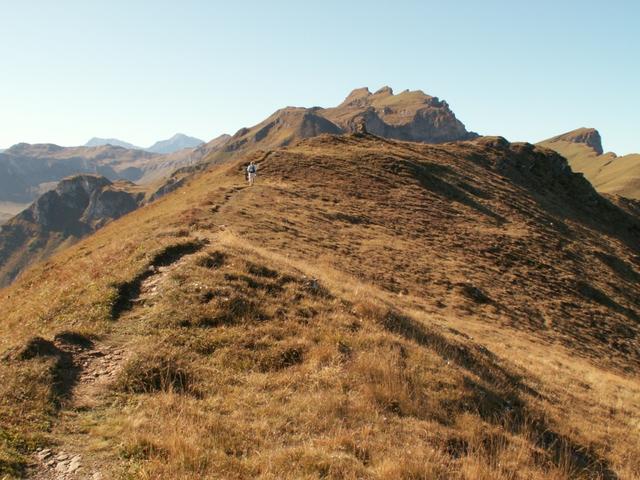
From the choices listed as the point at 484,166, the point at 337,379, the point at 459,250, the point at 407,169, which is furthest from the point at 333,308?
the point at 484,166

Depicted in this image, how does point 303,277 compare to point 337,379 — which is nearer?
point 337,379

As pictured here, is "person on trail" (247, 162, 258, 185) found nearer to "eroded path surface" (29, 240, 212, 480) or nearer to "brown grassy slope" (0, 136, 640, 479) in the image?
"brown grassy slope" (0, 136, 640, 479)

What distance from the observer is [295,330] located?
40.7 ft

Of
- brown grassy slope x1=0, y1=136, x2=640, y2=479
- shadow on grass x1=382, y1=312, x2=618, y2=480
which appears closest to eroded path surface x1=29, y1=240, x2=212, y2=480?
brown grassy slope x1=0, y1=136, x2=640, y2=479

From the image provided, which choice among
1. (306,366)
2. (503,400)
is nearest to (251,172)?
(306,366)

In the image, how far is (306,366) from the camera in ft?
34.9

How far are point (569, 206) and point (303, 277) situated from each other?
2336 inches

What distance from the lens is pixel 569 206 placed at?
6406 centimetres

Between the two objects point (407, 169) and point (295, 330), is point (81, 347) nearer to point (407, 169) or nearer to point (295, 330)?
point (295, 330)

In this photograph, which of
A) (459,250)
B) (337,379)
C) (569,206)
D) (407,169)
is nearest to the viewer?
(337,379)

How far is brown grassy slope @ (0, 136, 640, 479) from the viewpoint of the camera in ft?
24.7

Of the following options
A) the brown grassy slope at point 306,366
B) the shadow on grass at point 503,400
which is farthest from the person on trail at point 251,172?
the shadow on grass at point 503,400

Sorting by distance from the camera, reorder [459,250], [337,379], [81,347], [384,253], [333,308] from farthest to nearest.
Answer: [459,250] → [384,253] → [333,308] → [81,347] → [337,379]

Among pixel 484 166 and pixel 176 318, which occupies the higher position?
pixel 484 166
